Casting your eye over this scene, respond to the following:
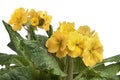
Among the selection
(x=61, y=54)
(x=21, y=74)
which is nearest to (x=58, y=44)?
(x=61, y=54)

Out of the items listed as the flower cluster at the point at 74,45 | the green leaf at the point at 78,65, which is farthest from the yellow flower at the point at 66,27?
the green leaf at the point at 78,65

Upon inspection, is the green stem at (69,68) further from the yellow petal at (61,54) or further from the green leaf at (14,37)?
the green leaf at (14,37)

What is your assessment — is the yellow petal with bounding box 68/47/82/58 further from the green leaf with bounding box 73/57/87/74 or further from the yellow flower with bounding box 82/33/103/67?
the green leaf with bounding box 73/57/87/74

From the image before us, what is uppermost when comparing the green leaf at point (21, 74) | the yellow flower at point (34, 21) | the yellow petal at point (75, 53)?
the yellow flower at point (34, 21)

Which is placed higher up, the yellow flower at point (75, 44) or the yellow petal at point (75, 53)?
the yellow flower at point (75, 44)

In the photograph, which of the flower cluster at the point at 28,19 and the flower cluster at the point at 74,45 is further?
the flower cluster at the point at 28,19

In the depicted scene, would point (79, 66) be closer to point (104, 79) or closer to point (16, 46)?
point (104, 79)

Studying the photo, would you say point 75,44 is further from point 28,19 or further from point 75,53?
point 28,19
